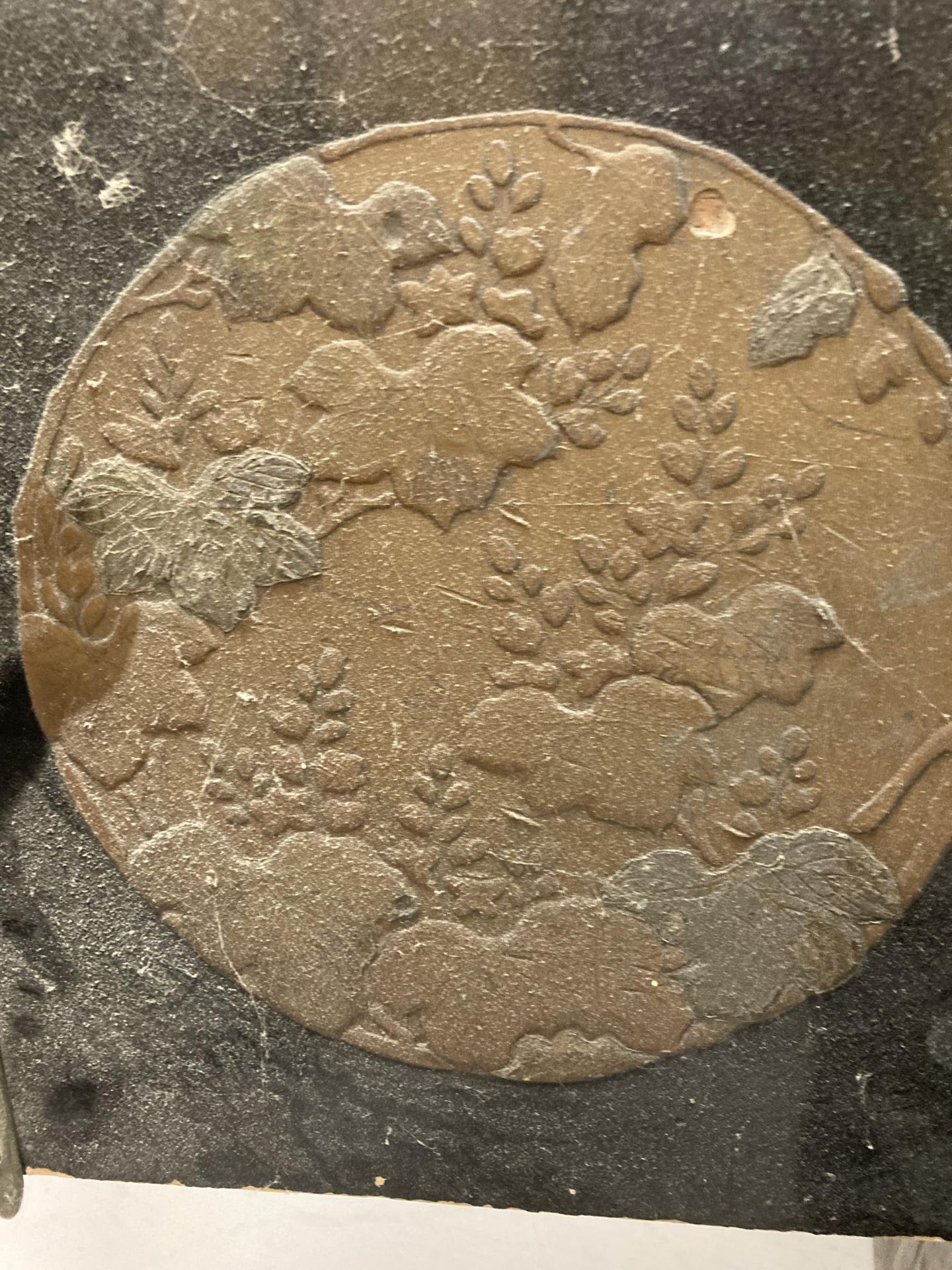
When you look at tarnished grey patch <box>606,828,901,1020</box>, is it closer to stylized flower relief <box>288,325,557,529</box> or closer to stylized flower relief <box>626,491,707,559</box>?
stylized flower relief <box>626,491,707,559</box>

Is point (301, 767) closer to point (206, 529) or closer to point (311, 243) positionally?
point (206, 529)

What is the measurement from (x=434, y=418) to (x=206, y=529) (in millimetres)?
319

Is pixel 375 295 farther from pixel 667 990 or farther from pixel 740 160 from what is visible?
pixel 667 990

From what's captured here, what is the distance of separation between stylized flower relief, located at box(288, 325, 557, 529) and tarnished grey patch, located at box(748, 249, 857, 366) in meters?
0.27

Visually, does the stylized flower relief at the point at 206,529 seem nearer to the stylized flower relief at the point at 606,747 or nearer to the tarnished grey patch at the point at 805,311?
the stylized flower relief at the point at 606,747

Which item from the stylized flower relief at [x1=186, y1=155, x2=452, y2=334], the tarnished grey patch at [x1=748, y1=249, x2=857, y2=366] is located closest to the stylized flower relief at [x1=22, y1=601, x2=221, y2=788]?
the stylized flower relief at [x1=186, y1=155, x2=452, y2=334]

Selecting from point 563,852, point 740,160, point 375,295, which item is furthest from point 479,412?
point 563,852

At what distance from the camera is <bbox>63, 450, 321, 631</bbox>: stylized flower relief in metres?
1.14

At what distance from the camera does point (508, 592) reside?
3.75 ft

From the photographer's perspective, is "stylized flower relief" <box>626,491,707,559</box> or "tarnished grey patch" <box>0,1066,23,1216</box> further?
"tarnished grey patch" <box>0,1066,23,1216</box>

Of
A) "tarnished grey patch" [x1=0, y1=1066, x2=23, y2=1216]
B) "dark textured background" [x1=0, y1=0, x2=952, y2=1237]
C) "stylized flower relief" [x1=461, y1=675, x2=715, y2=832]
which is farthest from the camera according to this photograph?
"tarnished grey patch" [x1=0, y1=1066, x2=23, y2=1216]

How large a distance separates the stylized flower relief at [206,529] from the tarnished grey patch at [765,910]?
60cm

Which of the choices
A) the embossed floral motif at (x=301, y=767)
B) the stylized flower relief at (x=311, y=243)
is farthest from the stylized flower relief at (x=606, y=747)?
the stylized flower relief at (x=311, y=243)

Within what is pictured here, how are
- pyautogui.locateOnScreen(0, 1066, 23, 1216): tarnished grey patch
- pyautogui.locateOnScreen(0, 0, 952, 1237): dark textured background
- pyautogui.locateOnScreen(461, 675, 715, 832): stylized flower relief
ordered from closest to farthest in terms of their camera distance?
pyautogui.locateOnScreen(0, 0, 952, 1237): dark textured background → pyautogui.locateOnScreen(461, 675, 715, 832): stylized flower relief → pyautogui.locateOnScreen(0, 1066, 23, 1216): tarnished grey patch
